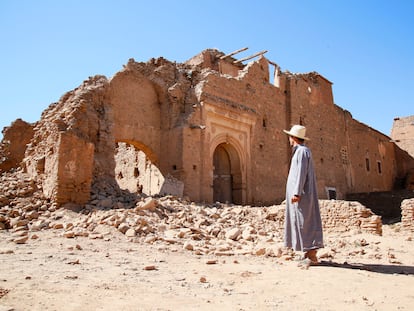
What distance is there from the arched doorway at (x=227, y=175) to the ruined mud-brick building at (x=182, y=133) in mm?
39

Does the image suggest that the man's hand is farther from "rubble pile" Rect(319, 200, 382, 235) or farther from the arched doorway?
the arched doorway

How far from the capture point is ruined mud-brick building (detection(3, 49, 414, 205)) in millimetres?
9281

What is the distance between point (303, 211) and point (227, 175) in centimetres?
992

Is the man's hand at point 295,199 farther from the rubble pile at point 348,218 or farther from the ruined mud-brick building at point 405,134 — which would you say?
the ruined mud-brick building at point 405,134

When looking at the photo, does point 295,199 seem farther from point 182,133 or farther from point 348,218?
point 182,133

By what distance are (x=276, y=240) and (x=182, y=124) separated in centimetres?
626

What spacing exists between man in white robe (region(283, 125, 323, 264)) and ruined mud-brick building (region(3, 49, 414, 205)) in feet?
18.4

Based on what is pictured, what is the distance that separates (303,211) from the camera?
14.7ft

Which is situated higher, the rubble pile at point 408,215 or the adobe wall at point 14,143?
the adobe wall at point 14,143

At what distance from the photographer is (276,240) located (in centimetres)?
678

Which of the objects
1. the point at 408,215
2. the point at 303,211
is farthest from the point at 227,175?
the point at 303,211

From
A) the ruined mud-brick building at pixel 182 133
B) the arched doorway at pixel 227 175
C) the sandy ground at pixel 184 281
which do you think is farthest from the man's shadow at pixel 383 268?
the arched doorway at pixel 227 175

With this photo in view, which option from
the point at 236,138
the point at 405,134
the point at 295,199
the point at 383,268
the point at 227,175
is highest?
the point at 405,134

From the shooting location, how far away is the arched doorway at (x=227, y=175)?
14055mm
